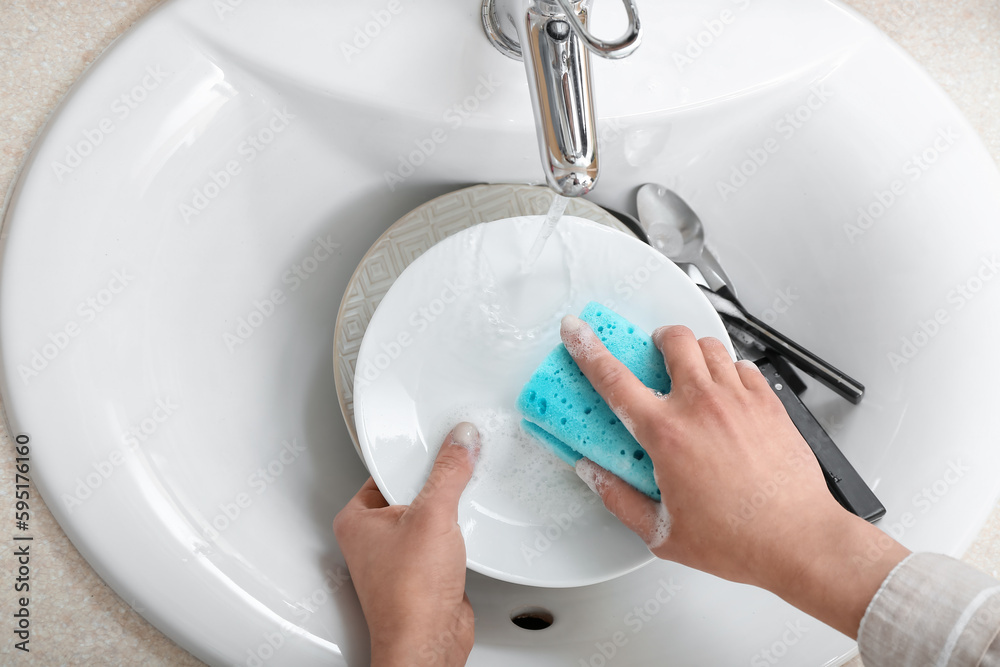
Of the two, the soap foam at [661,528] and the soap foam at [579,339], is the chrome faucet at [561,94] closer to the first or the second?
the soap foam at [579,339]

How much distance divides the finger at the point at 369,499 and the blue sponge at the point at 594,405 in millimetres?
149

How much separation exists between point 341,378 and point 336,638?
221 millimetres

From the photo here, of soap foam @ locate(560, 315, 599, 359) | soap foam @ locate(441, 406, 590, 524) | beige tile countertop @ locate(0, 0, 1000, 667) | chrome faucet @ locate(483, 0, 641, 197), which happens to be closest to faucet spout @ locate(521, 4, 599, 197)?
chrome faucet @ locate(483, 0, 641, 197)

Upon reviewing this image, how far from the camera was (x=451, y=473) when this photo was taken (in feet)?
1.67

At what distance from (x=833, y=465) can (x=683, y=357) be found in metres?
0.18

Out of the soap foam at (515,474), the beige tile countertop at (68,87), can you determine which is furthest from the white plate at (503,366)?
the beige tile countertop at (68,87)

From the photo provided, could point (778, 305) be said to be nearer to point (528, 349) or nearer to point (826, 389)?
point (826, 389)

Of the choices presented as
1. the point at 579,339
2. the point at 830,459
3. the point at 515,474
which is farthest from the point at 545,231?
the point at 830,459

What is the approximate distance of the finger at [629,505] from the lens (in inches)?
18.9

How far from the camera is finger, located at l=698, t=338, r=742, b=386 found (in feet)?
1.63

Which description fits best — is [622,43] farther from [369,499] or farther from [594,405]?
[369,499]

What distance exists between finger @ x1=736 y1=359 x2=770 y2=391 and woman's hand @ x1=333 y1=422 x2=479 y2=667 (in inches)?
9.1

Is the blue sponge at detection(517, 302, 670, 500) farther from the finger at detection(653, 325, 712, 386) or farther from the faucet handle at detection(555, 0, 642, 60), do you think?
the faucet handle at detection(555, 0, 642, 60)

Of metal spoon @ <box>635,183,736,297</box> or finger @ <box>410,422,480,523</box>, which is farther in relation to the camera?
metal spoon @ <box>635,183,736,297</box>
